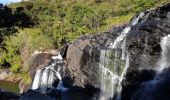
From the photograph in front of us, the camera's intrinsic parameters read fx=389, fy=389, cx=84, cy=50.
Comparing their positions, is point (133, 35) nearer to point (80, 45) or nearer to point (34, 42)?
point (80, 45)

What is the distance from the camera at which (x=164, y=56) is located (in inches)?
1718

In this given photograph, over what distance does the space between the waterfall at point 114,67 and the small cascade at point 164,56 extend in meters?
5.09

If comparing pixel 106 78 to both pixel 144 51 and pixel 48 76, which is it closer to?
pixel 144 51

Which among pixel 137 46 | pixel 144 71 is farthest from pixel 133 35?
pixel 144 71

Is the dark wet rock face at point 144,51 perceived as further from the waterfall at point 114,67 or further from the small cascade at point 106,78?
the small cascade at point 106,78

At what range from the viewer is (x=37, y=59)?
73.6 meters

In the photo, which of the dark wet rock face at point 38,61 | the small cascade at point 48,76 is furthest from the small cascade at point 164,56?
the dark wet rock face at point 38,61

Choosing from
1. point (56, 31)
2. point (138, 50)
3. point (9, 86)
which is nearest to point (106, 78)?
point (138, 50)

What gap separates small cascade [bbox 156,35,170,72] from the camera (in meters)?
42.4

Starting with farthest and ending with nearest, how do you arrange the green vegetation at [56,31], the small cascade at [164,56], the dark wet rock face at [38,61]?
the green vegetation at [56,31] → the dark wet rock face at [38,61] → the small cascade at [164,56]

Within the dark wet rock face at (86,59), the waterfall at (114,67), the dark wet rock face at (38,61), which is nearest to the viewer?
the waterfall at (114,67)

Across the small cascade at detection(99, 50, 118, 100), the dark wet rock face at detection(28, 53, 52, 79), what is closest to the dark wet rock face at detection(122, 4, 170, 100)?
the small cascade at detection(99, 50, 118, 100)

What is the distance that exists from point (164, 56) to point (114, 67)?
844 centimetres

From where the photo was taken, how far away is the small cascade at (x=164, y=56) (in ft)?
139
